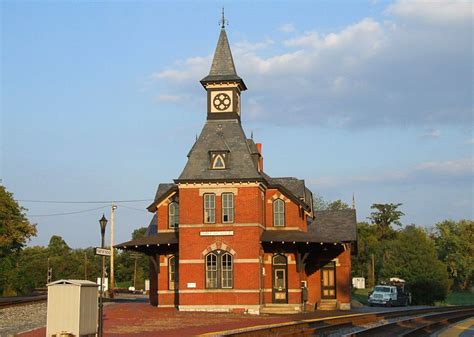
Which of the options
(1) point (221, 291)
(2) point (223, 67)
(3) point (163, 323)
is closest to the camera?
(3) point (163, 323)

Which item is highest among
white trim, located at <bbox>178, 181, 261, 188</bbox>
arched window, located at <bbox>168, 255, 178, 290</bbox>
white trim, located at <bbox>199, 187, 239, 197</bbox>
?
white trim, located at <bbox>178, 181, 261, 188</bbox>

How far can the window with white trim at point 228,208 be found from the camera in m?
36.8

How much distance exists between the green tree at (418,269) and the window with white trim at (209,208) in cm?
3342

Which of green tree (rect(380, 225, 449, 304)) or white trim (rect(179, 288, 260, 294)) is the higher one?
green tree (rect(380, 225, 449, 304))

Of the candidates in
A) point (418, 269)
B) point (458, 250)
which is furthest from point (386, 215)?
point (418, 269)

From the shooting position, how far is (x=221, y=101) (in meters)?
40.0

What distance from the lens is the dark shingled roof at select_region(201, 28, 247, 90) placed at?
39.5 m

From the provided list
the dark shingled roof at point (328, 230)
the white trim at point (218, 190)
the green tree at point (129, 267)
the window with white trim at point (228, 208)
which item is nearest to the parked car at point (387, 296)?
the dark shingled roof at point (328, 230)

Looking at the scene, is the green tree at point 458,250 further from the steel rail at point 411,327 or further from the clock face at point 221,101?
the clock face at point 221,101

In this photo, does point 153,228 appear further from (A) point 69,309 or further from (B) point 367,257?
(B) point 367,257

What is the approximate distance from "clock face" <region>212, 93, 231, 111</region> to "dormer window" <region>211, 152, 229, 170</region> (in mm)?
3615

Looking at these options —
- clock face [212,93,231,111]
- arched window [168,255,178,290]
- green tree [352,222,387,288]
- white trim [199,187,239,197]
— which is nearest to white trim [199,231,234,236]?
white trim [199,187,239,197]

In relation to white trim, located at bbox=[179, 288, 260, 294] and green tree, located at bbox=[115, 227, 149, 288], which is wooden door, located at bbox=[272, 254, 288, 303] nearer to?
white trim, located at bbox=[179, 288, 260, 294]

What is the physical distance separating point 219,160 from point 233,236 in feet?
13.4
